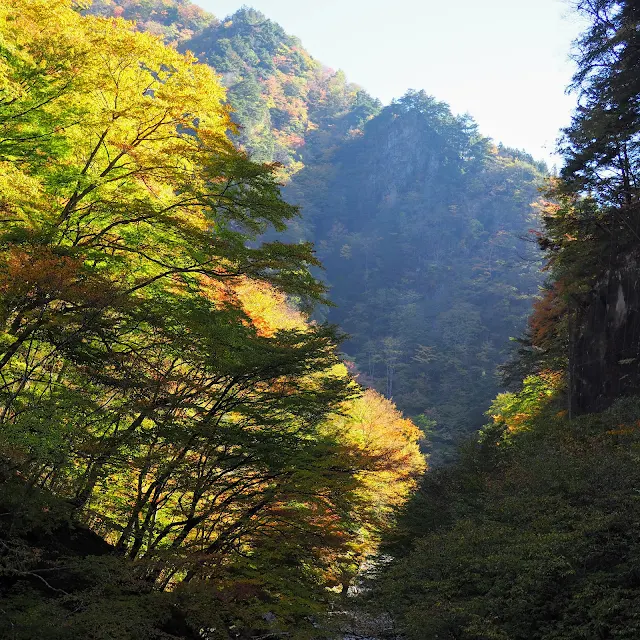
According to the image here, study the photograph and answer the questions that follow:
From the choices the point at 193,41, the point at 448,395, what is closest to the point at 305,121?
the point at 193,41

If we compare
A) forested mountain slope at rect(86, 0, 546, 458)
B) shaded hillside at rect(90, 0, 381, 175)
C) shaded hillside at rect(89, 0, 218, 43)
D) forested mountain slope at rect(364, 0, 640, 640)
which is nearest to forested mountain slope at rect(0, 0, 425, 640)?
forested mountain slope at rect(364, 0, 640, 640)

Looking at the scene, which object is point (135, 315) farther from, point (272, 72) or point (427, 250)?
point (272, 72)

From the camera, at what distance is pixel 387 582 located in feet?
38.4

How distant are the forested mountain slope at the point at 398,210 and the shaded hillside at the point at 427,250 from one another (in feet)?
0.78

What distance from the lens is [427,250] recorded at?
9775cm

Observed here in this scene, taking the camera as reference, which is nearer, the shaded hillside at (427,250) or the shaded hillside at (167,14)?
the shaded hillside at (427,250)

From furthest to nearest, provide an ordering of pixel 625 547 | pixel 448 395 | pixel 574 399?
pixel 448 395
pixel 574 399
pixel 625 547

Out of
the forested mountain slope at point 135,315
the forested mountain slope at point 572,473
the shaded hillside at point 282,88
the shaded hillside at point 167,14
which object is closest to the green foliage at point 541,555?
the forested mountain slope at point 572,473

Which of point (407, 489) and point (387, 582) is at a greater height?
point (407, 489)

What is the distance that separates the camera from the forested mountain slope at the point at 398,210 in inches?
2810

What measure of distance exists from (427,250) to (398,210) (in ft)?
43.0

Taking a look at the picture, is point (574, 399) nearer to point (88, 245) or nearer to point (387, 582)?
point (387, 582)

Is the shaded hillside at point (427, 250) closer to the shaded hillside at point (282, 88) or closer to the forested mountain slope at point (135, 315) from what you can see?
the shaded hillside at point (282, 88)

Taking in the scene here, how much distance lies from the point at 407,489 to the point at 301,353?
36.9 feet
